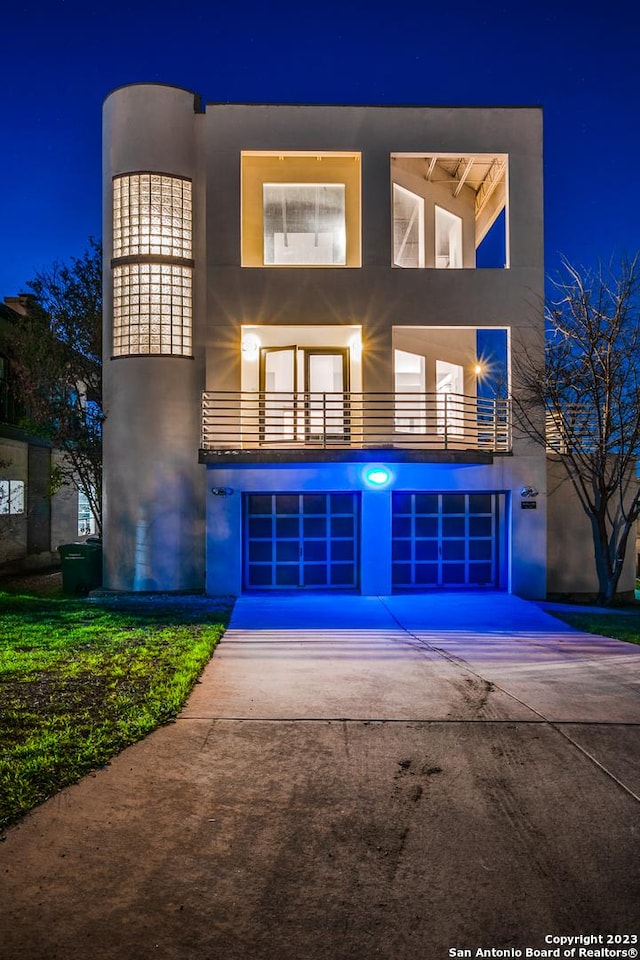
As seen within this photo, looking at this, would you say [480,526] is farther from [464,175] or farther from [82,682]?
[82,682]

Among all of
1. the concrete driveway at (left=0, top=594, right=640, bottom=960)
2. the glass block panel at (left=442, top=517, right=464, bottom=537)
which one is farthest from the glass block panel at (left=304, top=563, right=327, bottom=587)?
the concrete driveway at (left=0, top=594, right=640, bottom=960)

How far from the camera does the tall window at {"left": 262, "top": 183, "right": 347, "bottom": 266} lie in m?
17.9

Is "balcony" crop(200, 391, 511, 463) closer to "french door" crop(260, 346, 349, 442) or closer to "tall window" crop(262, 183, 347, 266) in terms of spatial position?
"french door" crop(260, 346, 349, 442)

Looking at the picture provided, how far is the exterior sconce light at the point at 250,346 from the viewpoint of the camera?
56.4ft

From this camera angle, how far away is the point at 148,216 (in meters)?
16.7

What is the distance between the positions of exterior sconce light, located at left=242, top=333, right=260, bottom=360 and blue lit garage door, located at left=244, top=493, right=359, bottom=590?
3.43 meters

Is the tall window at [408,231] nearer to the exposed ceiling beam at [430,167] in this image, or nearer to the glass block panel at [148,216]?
the exposed ceiling beam at [430,167]

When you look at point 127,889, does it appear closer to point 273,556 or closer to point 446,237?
point 273,556

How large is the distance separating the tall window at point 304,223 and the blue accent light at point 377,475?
222 inches

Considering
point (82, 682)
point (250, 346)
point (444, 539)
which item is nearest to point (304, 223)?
point (250, 346)

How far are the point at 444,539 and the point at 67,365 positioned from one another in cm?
1184

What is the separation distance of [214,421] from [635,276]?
34.3 ft

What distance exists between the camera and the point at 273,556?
1694 centimetres

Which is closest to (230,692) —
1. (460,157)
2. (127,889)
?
(127,889)
